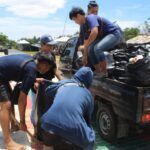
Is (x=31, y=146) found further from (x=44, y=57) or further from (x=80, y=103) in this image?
(x=80, y=103)

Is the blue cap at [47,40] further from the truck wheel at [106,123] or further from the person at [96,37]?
the truck wheel at [106,123]

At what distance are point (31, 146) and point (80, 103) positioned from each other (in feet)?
6.99

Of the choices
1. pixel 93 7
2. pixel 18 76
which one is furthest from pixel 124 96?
pixel 93 7

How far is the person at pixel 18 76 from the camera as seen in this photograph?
5.17 meters

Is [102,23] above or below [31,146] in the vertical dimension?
above

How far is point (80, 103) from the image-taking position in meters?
3.75

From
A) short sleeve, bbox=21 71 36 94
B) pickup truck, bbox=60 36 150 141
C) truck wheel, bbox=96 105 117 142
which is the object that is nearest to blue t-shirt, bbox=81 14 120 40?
pickup truck, bbox=60 36 150 141

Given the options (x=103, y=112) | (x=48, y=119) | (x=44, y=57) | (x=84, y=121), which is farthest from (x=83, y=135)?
(x=103, y=112)

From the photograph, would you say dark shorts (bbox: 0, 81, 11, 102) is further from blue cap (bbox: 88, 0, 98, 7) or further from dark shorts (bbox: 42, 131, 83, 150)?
blue cap (bbox: 88, 0, 98, 7)

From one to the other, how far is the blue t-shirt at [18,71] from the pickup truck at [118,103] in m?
1.28

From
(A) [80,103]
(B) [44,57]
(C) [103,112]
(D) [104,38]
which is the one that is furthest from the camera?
(D) [104,38]

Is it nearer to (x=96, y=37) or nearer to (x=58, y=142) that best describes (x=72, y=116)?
(x=58, y=142)

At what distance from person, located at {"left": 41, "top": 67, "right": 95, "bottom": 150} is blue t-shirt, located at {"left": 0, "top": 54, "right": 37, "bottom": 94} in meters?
1.28

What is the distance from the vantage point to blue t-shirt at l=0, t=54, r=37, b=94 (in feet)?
16.9
